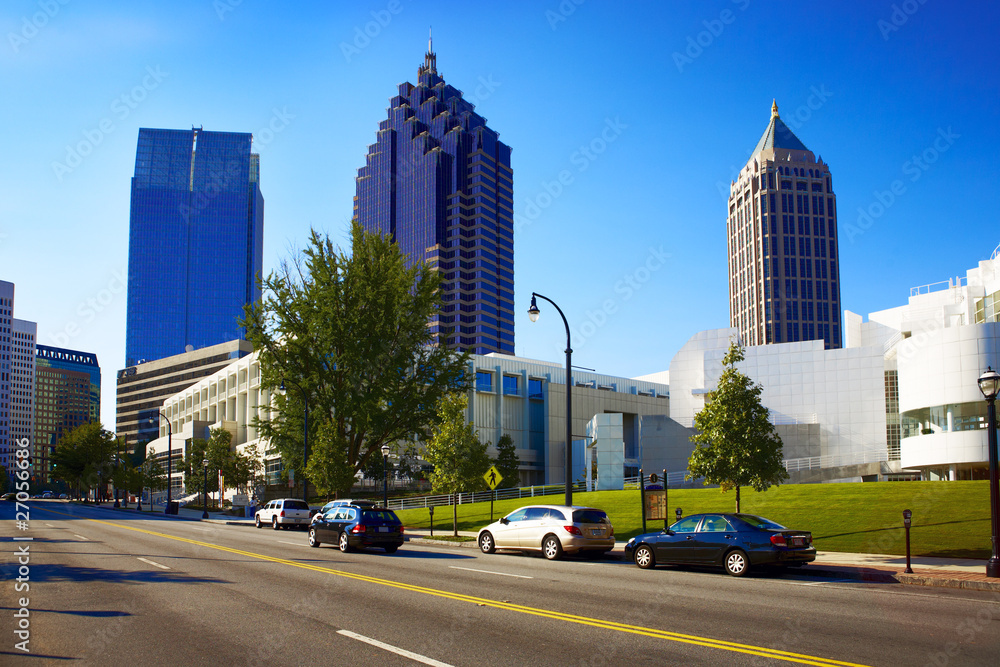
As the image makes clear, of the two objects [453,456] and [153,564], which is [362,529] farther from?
[453,456]

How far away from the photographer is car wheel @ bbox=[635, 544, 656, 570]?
710 inches

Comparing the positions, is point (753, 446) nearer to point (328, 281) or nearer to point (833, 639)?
point (833, 639)

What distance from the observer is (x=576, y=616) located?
10336 mm

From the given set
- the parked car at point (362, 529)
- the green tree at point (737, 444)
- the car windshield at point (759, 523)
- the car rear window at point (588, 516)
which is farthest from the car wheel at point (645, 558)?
the parked car at point (362, 529)

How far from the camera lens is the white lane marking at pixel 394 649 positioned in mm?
7477

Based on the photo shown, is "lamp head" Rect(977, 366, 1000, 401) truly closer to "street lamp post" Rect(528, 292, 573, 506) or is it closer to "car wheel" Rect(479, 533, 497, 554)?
"street lamp post" Rect(528, 292, 573, 506)

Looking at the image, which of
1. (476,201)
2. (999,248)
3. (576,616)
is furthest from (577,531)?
(476,201)

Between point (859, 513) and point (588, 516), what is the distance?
1148cm

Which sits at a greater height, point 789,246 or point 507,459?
point 789,246

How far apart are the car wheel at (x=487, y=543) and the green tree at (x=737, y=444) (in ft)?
21.5

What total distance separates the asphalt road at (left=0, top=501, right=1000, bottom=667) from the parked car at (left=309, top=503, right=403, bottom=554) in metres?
5.12

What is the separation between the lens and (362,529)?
884 inches

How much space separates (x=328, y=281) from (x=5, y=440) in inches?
5376

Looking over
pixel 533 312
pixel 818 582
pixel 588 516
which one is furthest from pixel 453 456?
pixel 818 582
